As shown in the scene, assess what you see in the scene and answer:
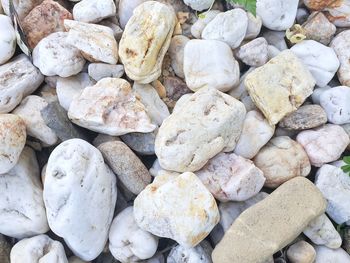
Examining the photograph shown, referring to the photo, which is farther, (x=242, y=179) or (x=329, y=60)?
(x=329, y=60)

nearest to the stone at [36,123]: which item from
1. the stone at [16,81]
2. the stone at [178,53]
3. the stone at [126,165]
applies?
the stone at [16,81]

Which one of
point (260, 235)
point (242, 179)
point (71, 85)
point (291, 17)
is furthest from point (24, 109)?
point (291, 17)

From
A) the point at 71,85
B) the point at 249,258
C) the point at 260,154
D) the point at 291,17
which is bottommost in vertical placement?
the point at 249,258

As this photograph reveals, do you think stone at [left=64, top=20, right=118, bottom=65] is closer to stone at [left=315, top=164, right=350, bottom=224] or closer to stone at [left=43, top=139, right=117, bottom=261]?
stone at [left=43, top=139, right=117, bottom=261]

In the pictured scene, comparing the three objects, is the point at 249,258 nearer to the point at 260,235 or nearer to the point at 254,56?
the point at 260,235

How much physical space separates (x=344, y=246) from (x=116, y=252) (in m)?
0.68

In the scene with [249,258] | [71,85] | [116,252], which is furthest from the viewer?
[71,85]

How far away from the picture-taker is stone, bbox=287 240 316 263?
4.73 ft

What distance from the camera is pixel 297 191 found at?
4.73 ft

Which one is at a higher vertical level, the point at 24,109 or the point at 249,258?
the point at 24,109

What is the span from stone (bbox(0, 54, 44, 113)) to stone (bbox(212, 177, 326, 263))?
0.74m

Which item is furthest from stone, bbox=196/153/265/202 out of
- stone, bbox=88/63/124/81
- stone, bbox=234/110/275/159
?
stone, bbox=88/63/124/81

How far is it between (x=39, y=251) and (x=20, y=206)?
5.5 inches

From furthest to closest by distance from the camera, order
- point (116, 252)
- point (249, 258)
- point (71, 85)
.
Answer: point (71, 85) < point (116, 252) < point (249, 258)
